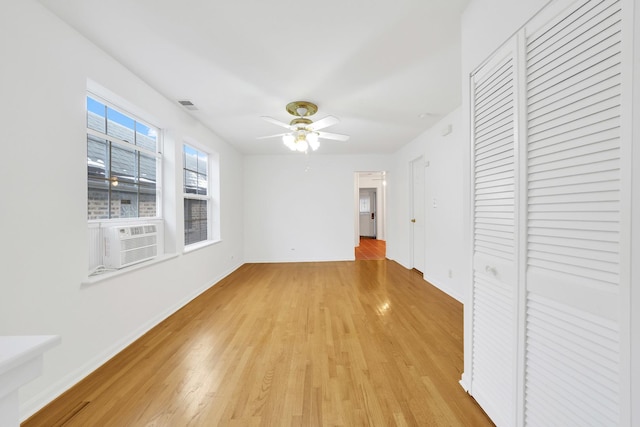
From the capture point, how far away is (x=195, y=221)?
3838 millimetres

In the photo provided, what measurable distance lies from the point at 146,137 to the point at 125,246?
129 centimetres

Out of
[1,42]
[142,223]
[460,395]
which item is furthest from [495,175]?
[142,223]

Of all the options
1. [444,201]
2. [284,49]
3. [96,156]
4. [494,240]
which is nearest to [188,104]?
[96,156]

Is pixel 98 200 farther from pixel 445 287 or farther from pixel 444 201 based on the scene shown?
pixel 445 287

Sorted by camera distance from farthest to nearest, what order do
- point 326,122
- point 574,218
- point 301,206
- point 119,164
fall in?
point 301,206 < point 326,122 < point 119,164 < point 574,218

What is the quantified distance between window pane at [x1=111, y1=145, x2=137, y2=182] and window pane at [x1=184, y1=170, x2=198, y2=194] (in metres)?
0.99

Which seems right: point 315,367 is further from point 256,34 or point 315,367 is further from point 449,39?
point 449,39

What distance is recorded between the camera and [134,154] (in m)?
2.56

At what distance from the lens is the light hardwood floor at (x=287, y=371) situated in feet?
4.74

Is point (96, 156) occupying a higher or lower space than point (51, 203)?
higher

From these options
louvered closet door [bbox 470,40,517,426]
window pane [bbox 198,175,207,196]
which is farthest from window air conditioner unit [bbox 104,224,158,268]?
louvered closet door [bbox 470,40,517,426]

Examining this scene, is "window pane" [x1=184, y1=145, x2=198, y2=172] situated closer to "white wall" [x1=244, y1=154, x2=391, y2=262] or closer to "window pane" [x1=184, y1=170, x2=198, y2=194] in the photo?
"window pane" [x1=184, y1=170, x2=198, y2=194]

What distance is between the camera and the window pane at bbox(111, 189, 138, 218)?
2301 millimetres

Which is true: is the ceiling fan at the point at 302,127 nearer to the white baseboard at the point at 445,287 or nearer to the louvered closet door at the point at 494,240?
the louvered closet door at the point at 494,240
